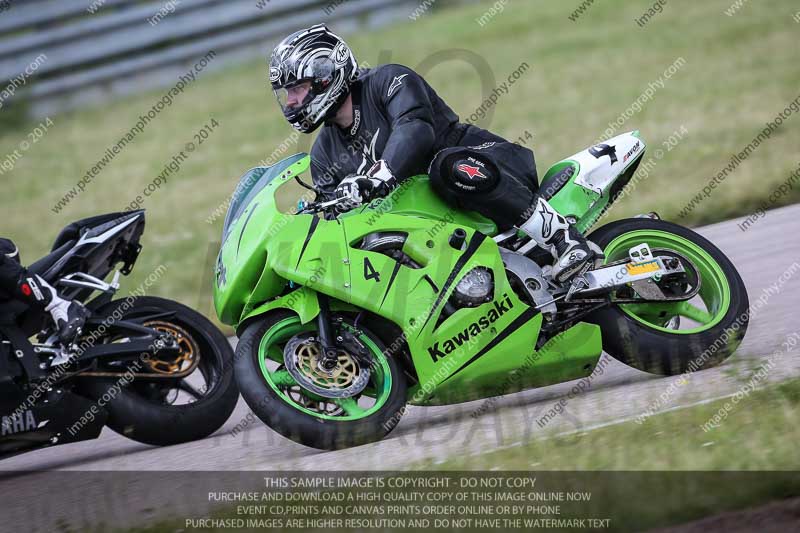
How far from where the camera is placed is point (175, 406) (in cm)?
541

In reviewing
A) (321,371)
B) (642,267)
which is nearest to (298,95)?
(321,371)

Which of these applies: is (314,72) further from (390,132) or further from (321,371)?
(321,371)

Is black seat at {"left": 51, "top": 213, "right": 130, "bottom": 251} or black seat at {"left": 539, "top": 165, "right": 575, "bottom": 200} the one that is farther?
black seat at {"left": 51, "top": 213, "right": 130, "bottom": 251}

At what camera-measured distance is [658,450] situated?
13.1ft

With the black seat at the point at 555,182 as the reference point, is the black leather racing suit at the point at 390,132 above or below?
above

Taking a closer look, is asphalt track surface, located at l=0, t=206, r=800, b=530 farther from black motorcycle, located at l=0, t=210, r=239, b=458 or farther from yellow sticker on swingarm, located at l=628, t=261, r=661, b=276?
yellow sticker on swingarm, located at l=628, t=261, r=661, b=276

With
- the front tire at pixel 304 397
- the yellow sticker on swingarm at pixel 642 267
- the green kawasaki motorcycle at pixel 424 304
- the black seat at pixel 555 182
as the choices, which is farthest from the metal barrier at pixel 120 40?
the yellow sticker on swingarm at pixel 642 267

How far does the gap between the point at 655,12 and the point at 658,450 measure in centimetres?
1530

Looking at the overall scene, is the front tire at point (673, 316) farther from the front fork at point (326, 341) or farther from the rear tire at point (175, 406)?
the rear tire at point (175, 406)

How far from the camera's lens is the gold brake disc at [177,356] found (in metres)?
5.48

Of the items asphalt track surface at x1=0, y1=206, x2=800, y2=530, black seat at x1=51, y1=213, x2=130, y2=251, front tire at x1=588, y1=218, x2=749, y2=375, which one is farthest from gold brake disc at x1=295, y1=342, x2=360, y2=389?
black seat at x1=51, y1=213, x2=130, y2=251

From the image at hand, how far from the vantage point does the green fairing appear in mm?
4711

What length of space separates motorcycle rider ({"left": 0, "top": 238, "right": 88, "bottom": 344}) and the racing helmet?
143cm

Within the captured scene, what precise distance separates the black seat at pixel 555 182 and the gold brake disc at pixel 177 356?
1.95 m
